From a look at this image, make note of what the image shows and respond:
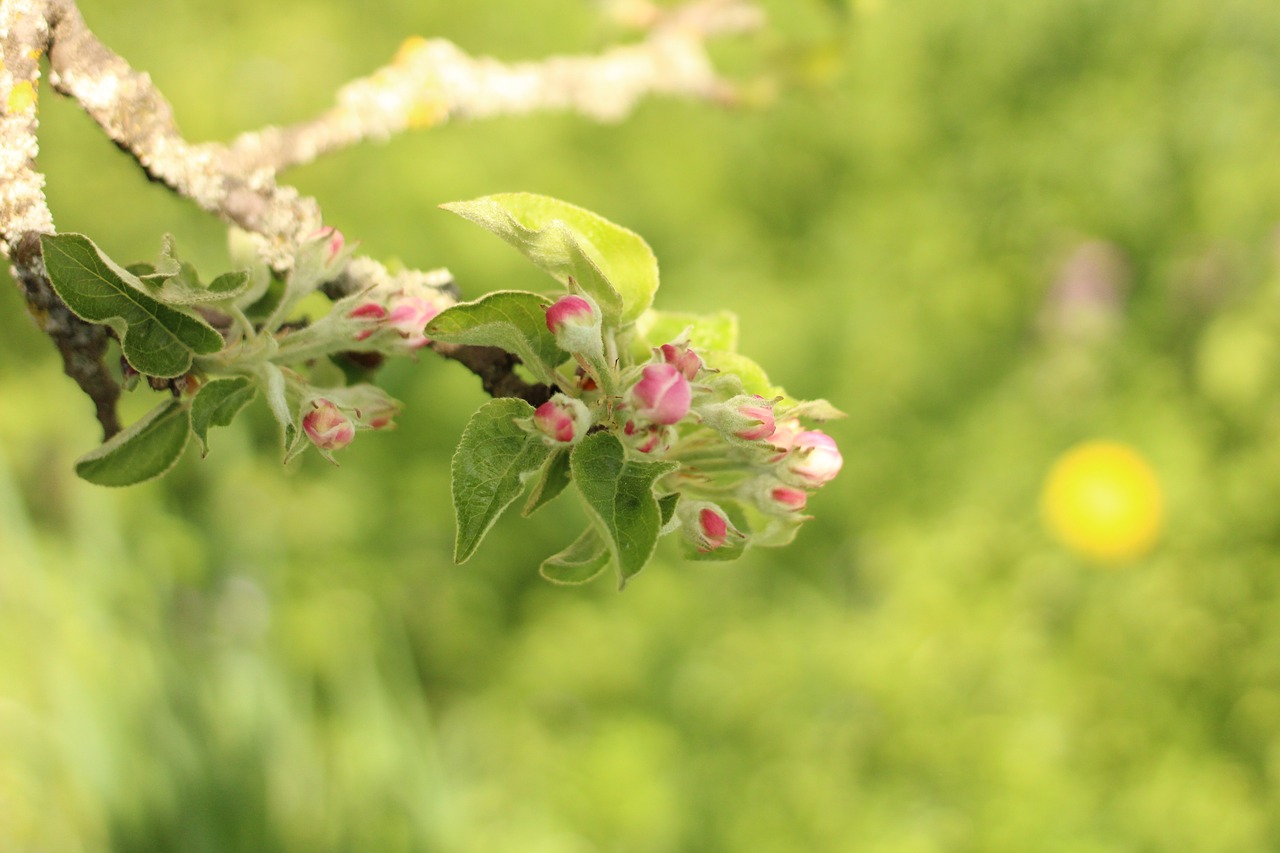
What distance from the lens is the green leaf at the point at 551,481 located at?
0.53 meters

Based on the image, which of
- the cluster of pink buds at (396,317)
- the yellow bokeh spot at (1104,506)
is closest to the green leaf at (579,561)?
the cluster of pink buds at (396,317)

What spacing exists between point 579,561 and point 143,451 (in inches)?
9.4

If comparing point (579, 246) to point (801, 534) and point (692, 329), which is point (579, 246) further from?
point (801, 534)

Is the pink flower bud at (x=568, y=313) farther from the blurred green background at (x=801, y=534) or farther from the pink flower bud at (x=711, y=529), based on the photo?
the blurred green background at (x=801, y=534)

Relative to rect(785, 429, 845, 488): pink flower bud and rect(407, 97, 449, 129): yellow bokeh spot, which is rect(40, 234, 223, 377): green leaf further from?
rect(407, 97, 449, 129): yellow bokeh spot

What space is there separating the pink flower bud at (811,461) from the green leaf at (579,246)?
110mm

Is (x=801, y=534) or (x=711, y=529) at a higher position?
(x=801, y=534)

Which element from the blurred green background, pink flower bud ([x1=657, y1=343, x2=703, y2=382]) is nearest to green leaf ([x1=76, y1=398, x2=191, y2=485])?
pink flower bud ([x1=657, y1=343, x2=703, y2=382])

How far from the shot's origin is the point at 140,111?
22.5 inches

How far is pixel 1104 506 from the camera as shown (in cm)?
216

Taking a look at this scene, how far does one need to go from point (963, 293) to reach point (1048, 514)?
1.85ft

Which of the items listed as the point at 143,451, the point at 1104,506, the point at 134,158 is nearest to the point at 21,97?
the point at 134,158

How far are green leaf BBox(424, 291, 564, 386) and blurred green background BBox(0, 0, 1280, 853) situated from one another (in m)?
0.85

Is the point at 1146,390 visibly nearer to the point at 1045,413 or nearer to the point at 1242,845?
the point at 1045,413
